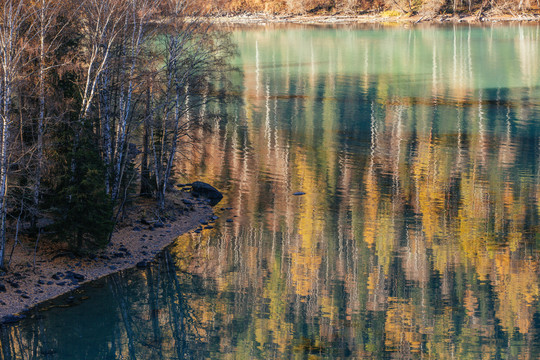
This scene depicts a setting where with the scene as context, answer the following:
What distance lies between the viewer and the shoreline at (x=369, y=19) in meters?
130

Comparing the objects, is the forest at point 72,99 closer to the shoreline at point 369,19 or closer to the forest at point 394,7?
the shoreline at point 369,19

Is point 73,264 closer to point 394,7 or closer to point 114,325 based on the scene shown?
point 114,325

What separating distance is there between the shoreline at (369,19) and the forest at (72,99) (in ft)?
312

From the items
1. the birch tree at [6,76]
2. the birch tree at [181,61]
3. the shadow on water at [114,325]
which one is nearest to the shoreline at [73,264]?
the shadow on water at [114,325]

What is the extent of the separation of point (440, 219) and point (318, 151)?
15.2 metres

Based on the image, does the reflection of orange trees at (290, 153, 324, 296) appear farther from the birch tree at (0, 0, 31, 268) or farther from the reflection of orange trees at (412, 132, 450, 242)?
the birch tree at (0, 0, 31, 268)

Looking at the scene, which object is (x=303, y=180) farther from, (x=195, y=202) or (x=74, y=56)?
(x=74, y=56)

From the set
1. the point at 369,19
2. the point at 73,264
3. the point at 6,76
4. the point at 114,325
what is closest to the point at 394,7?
the point at 369,19

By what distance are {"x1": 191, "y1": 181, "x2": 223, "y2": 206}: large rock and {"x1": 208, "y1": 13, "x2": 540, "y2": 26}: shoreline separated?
89824 mm

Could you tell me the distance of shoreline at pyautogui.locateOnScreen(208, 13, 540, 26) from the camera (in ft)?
428

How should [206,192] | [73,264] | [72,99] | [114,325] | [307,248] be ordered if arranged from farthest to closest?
[206,192] < [307,248] < [73,264] < [72,99] < [114,325]

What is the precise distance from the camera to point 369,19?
446 feet

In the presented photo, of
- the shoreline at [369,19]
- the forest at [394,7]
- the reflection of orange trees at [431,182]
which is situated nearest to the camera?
the reflection of orange trees at [431,182]

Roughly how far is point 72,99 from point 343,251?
1344 cm
